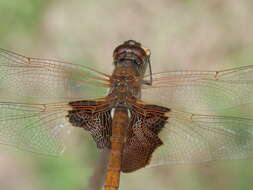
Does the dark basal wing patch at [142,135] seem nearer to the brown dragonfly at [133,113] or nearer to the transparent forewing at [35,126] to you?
the brown dragonfly at [133,113]

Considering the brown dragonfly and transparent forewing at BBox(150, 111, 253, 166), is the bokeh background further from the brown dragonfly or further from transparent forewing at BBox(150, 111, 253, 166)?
transparent forewing at BBox(150, 111, 253, 166)

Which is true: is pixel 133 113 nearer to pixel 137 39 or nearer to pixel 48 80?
pixel 48 80

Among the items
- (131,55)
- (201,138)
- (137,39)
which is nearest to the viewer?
(201,138)

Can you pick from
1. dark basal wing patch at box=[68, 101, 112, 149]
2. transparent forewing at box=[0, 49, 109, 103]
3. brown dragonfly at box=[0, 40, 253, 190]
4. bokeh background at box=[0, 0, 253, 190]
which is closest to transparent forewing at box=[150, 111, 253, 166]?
Result: brown dragonfly at box=[0, 40, 253, 190]

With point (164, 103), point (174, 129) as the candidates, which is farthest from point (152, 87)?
point (174, 129)

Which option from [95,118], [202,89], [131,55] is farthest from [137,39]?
[95,118]

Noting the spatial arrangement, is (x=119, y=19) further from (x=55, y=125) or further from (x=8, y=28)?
(x=55, y=125)
